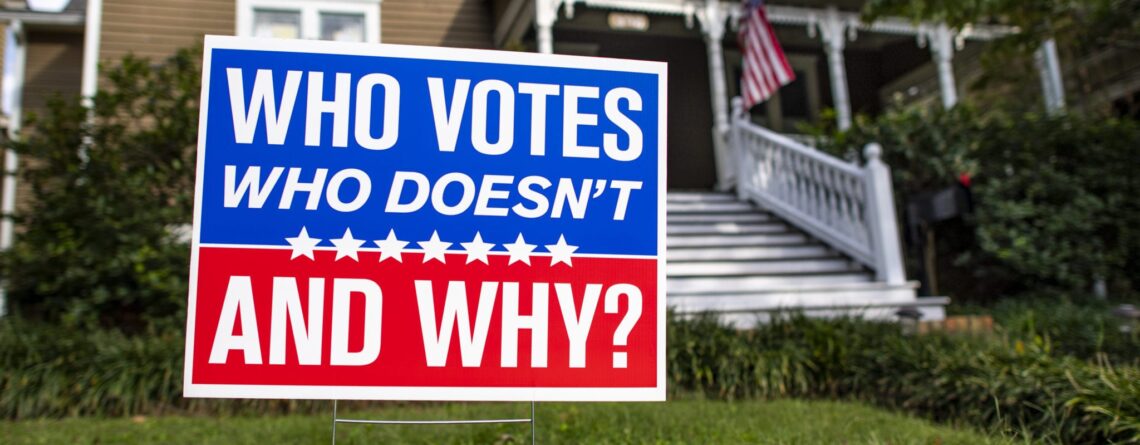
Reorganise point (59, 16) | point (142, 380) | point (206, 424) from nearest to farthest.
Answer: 1. point (206, 424)
2. point (142, 380)
3. point (59, 16)

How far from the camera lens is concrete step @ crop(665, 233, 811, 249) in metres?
8.40

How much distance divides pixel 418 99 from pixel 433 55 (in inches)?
6.2

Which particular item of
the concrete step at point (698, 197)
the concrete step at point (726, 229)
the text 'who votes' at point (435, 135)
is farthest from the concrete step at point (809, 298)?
the text 'who votes' at point (435, 135)

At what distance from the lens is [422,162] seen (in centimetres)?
254

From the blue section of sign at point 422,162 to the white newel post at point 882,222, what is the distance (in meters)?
5.52

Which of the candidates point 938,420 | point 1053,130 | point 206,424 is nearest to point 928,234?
point 1053,130

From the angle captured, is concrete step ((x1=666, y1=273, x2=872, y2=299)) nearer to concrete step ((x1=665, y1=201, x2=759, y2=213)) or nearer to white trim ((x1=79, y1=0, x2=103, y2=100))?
concrete step ((x1=665, y1=201, x2=759, y2=213))

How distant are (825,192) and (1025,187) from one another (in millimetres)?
2260

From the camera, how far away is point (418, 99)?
2568mm

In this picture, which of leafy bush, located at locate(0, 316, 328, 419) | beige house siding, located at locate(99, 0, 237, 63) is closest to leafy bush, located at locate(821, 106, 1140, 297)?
leafy bush, located at locate(0, 316, 328, 419)

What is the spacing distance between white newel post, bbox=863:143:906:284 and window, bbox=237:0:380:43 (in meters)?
6.73

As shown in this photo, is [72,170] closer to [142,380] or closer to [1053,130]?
[142,380]

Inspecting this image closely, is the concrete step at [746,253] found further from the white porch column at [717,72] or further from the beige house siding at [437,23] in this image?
the beige house siding at [437,23]

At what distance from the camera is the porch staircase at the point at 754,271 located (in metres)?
7.02
